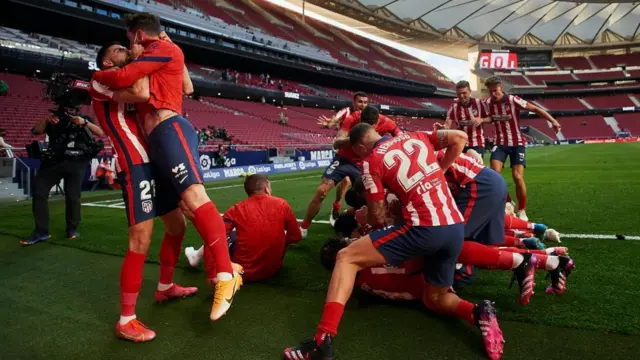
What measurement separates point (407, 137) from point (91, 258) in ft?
12.9

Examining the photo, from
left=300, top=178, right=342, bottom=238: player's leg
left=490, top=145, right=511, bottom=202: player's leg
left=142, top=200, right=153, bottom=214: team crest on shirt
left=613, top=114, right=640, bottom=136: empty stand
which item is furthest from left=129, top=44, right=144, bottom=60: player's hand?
left=613, top=114, right=640, bottom=136: empty stand

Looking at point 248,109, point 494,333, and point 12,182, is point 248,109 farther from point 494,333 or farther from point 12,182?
point 494,333

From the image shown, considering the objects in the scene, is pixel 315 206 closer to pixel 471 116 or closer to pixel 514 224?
pixel 514 224

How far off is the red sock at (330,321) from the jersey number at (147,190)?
1.36m

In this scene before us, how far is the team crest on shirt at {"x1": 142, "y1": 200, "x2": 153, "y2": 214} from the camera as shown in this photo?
267cm

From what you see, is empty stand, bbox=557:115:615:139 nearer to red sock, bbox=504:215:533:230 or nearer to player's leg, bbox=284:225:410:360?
red sock, bbox=504:215:533:230

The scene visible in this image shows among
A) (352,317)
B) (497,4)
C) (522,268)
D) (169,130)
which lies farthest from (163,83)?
Result: (497,4)

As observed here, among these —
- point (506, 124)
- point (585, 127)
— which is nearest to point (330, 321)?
point (506, 124)

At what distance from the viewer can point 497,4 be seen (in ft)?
172

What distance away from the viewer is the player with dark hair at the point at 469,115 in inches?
265

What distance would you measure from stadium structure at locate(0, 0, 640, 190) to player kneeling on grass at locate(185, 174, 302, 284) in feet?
47.5

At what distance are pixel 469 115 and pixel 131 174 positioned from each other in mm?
5782

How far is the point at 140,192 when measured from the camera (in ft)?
8.73

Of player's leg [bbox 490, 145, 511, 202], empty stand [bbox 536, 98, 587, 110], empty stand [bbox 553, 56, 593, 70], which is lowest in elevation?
player's leg [bbox 490, 145, 511, 202]
